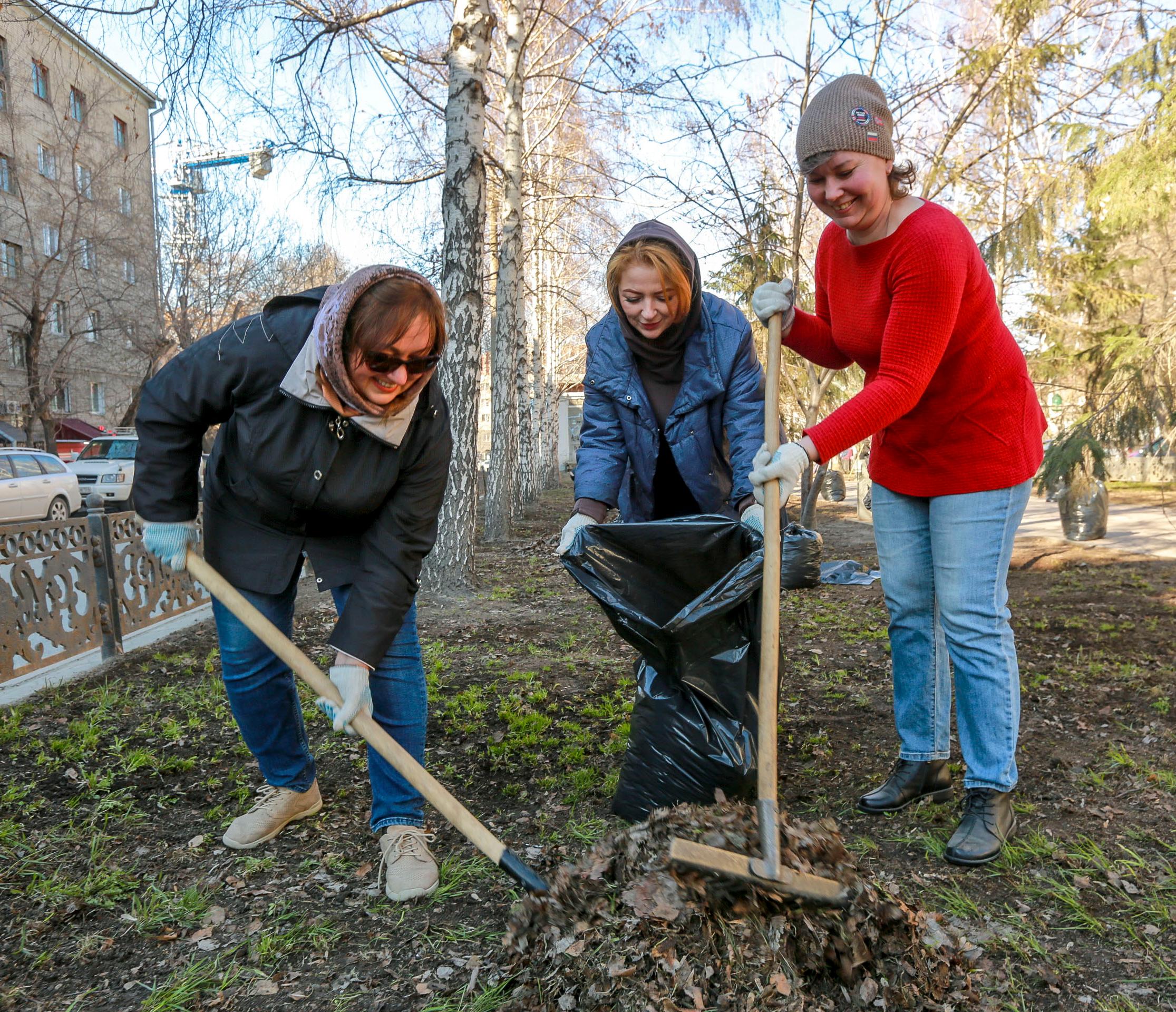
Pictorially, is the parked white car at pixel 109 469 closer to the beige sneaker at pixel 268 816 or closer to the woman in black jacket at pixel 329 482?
the beige sneaker at pixel 268 816

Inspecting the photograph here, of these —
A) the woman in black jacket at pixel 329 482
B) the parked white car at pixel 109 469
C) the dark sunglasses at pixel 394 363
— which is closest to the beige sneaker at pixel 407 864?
the woman in black jacket at pixel 329 482

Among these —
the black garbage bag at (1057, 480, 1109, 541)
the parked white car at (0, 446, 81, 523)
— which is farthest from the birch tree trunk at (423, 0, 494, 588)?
the parked white car at (0, 446, 81, 523)

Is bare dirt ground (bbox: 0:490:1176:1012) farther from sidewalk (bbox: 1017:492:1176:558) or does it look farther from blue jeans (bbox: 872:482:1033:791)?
sidewalk (bbox: 1017:492:1176:558)

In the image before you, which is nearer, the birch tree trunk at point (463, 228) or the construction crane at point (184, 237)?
the birch tree trunk at point (463, 228)

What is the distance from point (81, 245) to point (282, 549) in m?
19.3

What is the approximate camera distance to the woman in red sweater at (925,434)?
2039mm

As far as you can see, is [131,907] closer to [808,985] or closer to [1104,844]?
[808,985]

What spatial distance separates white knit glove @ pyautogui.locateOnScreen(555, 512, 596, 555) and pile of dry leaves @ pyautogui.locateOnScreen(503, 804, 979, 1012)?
82 centimetres

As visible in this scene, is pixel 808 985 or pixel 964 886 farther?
pixel 964 886

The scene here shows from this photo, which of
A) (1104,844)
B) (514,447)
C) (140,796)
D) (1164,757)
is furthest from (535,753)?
(514,447)

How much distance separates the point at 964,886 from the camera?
210 cm

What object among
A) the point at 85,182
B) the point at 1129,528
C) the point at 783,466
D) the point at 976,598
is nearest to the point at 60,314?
the point at 85,182

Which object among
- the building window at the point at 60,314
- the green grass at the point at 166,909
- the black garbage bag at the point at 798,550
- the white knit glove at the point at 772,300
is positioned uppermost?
the building window at the point at 60,314

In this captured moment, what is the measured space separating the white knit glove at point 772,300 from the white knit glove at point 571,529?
710 millimetres
